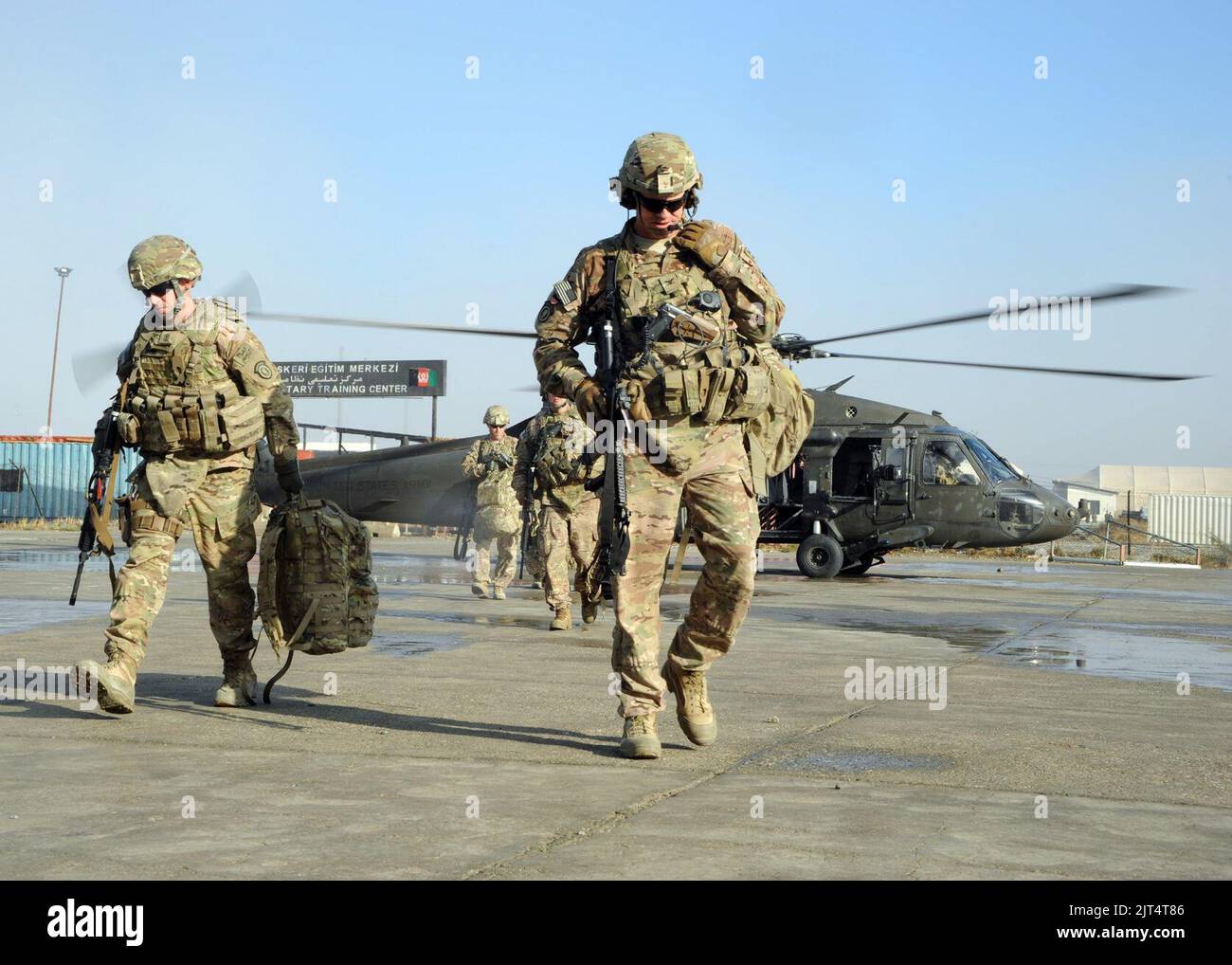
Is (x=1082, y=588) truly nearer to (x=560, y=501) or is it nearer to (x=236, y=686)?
(x=560, y=501)

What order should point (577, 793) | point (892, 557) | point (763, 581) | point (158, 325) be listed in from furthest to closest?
point (892, 557) → point (763, 581) → point (158, 325) → point (577, 793)

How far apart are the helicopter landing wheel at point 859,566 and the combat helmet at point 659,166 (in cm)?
1357

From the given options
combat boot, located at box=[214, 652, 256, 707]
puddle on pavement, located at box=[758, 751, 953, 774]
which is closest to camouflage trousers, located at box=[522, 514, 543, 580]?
combat boot, located at box=[214, 652, 256, 707]

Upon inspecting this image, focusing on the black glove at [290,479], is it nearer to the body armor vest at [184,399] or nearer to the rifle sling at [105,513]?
the body armor vest at [184,399]

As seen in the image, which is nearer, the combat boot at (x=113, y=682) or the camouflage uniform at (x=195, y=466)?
the combat boot at (x=113, y=682)

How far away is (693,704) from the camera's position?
4.96m

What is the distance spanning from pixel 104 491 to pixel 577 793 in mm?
2929

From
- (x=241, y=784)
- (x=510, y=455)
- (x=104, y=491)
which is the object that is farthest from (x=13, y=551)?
(x=241, y=784)

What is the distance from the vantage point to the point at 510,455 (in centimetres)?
1288

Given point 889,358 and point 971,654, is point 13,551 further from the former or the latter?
point 971,654

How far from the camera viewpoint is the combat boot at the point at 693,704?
4930 mm

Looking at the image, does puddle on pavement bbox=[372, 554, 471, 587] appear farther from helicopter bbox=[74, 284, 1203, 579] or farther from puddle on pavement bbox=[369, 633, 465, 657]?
puddle on pavement bbox=[369, 633, 465, 657]

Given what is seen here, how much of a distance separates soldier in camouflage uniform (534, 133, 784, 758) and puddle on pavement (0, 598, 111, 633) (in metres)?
5.18

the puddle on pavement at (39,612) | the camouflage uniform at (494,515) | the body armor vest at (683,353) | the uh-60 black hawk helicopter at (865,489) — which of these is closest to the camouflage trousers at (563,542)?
the camouflage uniform at (494,515)
